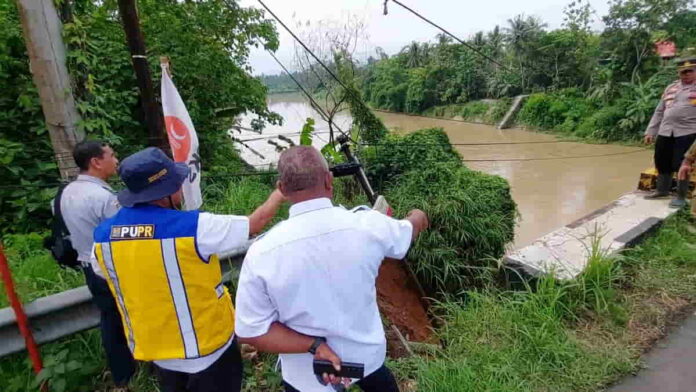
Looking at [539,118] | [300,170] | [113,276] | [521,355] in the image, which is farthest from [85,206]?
[539,118]

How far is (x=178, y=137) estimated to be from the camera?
276cm

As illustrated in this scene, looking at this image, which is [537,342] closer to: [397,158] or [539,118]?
[397,158]

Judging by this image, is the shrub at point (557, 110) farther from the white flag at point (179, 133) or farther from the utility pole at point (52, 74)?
the utility pole at point (52, 74)

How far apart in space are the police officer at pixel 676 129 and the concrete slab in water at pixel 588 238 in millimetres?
238

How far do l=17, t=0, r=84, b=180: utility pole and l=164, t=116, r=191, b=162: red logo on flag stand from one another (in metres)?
0.56

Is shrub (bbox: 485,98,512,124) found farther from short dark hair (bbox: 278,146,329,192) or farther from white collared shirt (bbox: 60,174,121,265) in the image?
short dark hair (bbox: 278,146,329,192)

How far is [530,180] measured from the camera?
38.2 ft

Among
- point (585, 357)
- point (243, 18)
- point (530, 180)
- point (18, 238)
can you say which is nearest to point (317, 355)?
point (585, 357)

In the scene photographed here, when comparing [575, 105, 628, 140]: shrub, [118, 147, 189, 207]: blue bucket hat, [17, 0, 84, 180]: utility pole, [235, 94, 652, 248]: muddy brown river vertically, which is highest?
[17, 0, 84, 180]: utility pole

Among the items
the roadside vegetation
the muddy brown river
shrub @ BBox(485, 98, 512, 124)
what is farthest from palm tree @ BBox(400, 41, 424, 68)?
the roadside vegetation

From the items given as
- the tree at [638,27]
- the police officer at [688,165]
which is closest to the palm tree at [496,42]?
the tree at [638,27]

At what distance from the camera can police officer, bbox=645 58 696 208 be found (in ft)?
13.2

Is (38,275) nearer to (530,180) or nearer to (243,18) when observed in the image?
(243,18)

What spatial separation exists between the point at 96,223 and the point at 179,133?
33.9 inches
